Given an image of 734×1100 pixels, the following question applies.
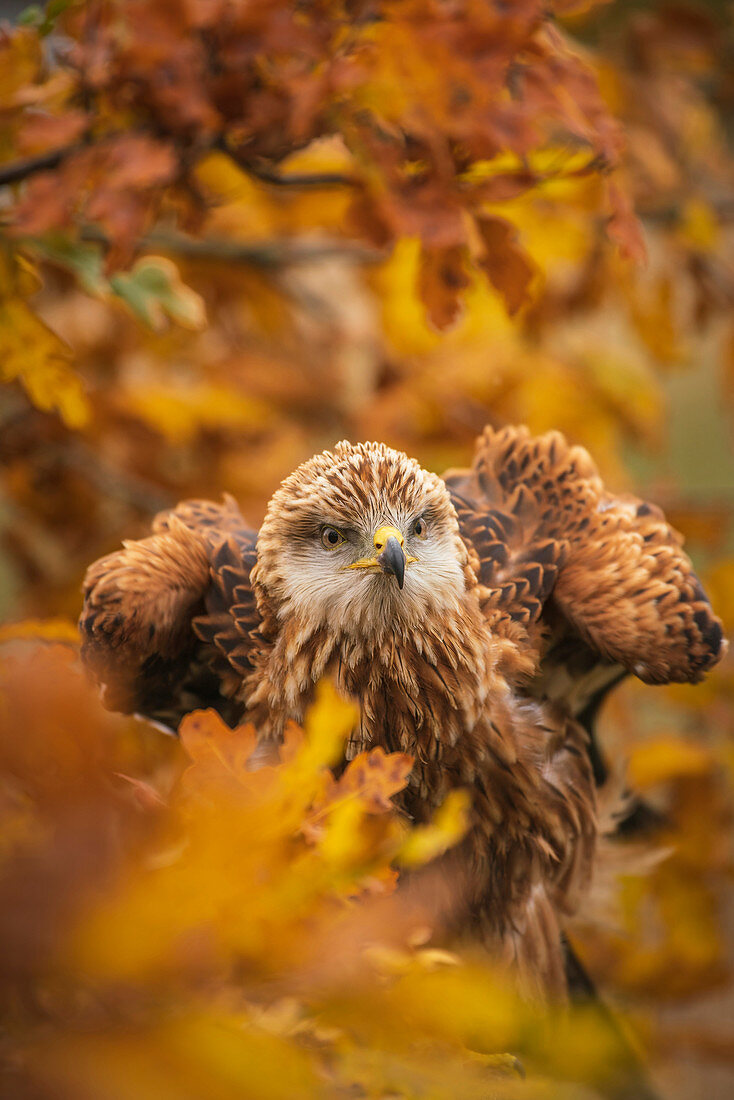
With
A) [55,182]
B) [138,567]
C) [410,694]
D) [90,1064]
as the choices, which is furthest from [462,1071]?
[55,182]

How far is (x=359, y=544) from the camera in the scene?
4.68 feet

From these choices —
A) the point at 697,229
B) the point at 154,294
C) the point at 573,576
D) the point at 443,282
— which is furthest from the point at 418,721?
the point at 697,229

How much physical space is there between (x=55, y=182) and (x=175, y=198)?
0.33 meters

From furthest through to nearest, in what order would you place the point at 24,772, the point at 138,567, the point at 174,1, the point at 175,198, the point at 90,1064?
the point at 175,198, the point at 174,1, the point at 138,567, the point at 24,772, the point at 90,1064

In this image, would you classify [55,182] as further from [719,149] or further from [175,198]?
[719,149]

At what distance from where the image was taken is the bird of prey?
4.70ft

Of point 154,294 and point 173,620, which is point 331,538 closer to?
point 173,620

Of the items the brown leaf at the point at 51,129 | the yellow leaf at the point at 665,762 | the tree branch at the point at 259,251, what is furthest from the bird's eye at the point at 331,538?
the yellow leaf at the point at 665,762

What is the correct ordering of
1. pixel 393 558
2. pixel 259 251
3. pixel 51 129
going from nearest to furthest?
pixel 393 558, pixel 51 129, pixel 259 251

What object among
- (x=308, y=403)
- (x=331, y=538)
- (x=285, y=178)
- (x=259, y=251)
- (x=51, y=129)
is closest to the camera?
(x=331, y=538)

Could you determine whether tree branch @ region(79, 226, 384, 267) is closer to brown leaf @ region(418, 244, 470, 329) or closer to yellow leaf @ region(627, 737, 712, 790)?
brown leaf @ region(418, 244, 470, 329)

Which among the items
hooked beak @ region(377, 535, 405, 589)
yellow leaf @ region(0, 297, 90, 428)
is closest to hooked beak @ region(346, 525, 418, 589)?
hooked beak @ region(377, 535, 405, 589)

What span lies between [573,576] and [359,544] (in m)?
0.43

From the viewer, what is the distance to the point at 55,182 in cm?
186
